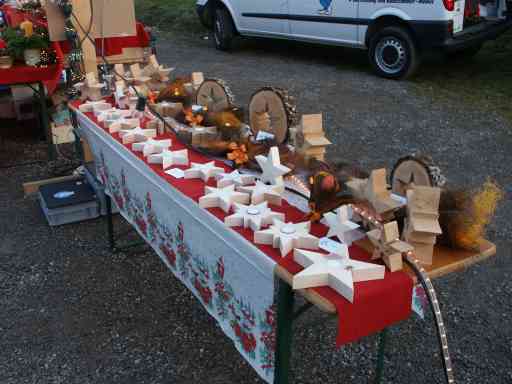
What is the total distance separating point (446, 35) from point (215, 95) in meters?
4.42

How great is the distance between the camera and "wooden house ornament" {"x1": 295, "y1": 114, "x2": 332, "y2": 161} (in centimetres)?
195

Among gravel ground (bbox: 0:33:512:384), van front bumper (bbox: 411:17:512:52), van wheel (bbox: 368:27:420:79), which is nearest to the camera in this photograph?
Result: gravel ground (bbox: 0:33:512:384)

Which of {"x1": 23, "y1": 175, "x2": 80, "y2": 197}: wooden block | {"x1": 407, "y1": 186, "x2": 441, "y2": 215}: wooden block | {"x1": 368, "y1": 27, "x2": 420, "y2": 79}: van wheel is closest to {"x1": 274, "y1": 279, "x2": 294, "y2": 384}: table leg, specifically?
{"x1": 407, "y1": 186, "x2": 441, "y2": 215}: wooden block

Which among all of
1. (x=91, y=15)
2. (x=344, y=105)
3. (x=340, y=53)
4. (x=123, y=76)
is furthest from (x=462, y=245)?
(x=340, y=53)

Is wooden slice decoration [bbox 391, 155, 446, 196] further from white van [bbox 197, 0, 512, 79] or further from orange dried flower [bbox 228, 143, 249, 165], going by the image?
white van [bbox 197, 0, 512, 79]

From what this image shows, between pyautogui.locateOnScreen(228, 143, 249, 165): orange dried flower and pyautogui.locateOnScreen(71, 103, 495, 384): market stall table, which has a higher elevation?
pyautogui.locateOnScreen(228, 143, 249, 165): orange dried flower

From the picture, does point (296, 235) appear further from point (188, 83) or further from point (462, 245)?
point (188, 83)

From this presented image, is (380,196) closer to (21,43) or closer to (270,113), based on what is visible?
(270,113)

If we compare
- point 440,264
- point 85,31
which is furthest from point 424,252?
point 85,31

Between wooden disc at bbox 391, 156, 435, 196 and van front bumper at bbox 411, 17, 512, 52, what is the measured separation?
500 cm

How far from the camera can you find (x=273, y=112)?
7.23 ft

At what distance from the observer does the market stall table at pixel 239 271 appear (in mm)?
1392

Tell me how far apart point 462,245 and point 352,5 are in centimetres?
576

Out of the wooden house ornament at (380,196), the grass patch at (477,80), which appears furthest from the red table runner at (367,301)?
the grass patch at (477,80)
